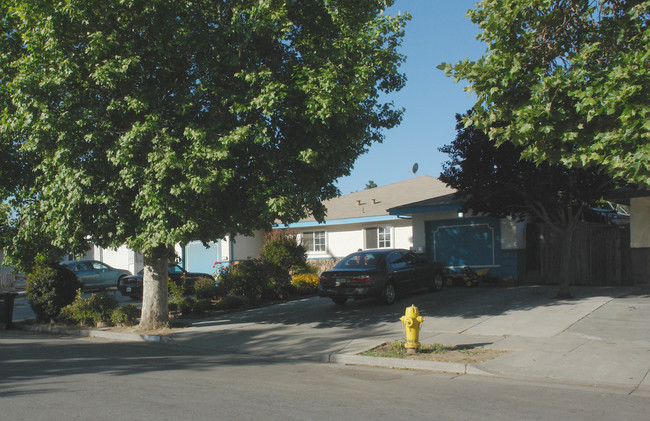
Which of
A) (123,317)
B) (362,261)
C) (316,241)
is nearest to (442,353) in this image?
(362,261)

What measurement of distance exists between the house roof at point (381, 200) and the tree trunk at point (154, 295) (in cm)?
1120

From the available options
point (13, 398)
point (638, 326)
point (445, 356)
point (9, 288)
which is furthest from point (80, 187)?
point (9, 288)

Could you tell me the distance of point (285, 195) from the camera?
11562mm

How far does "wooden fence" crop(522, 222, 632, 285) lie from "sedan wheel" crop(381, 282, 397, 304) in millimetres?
5417

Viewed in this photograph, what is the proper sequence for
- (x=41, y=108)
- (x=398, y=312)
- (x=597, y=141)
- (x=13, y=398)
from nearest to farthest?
(x=13, y=398) → (x=597, y=141) → (x=41, y=108) → (x=398, y=312)

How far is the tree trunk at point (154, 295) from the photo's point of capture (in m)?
13.5

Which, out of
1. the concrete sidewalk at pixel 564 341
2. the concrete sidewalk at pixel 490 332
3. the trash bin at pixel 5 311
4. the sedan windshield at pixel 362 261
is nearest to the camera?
the concrete sidewalk at pixel 564 341

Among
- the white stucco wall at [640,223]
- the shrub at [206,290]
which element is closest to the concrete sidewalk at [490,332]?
the white stucco wall at [640,223]

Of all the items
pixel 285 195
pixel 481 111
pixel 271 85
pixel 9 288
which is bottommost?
pixel 9 288

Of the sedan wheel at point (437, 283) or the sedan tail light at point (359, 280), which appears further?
the sedan wheel at point (437, 283)

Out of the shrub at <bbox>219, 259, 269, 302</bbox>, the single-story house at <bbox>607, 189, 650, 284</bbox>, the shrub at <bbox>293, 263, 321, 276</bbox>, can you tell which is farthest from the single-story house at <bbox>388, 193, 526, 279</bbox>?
the shrub at <bbox>219, 259, 269, 302</bbox>

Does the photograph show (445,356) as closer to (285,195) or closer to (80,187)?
(285,195)

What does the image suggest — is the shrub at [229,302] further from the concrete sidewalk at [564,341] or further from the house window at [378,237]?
the house window at [378,237]

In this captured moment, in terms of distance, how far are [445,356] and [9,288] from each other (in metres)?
28.2
